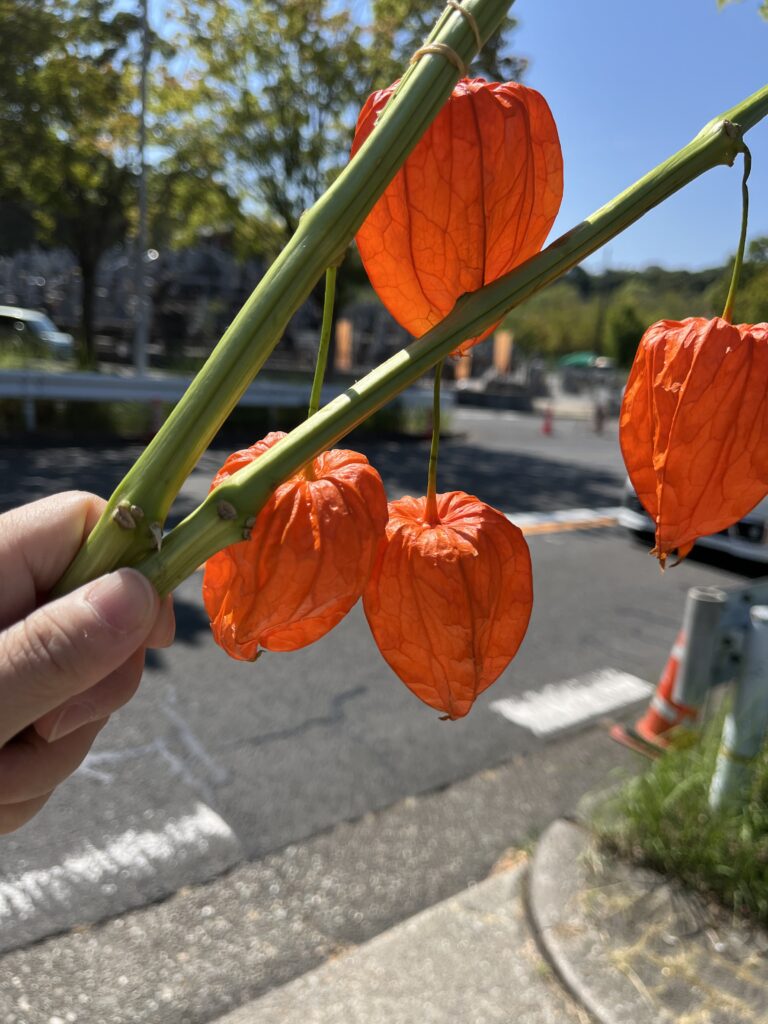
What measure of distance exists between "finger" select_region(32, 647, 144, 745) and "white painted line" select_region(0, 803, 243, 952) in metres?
2.86

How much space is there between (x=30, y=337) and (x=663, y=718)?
1540 centimetres


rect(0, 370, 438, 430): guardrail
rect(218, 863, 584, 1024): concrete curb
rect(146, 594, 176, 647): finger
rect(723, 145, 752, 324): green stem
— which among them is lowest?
rect(218, 863, 584, 1024): concrete curb

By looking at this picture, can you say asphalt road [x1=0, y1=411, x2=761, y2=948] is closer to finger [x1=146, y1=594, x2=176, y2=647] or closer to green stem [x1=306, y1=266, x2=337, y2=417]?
finger [x1=146, y1=594, x2=176, y2=647]

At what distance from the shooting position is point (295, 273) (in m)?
0.51

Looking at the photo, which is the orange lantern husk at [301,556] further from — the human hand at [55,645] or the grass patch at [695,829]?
the grass patch at [695,829]

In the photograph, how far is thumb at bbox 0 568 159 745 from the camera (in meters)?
0.58

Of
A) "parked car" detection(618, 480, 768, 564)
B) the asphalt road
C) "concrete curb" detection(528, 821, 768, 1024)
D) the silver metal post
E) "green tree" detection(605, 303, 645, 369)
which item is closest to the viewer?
"concrete curb" detection(528, 821, 768, 1024)

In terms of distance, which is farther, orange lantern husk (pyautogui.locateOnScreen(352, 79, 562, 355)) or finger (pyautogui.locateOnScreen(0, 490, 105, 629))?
finger (pyautogui.locateOnScreen(0, 490, 105, 629))

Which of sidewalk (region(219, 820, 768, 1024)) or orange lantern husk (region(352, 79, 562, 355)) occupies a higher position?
orange lantern husk (region(352, 79, 562, 355))

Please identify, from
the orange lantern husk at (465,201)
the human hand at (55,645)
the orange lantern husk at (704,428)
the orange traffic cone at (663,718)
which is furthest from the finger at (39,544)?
the orange traffic cone at (663,718)

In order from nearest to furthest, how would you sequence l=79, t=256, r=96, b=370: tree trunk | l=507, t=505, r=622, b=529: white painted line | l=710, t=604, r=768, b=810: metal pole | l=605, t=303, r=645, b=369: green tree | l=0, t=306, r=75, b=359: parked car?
1. l=710, t=604, r=768, b=810: metal pole
2. l=507, t=505, r=622, b=529: white painted line
3. l=0, t=306, r=75, b=359: parked car
4. l=79, t=256, r=96, b=370: tree trunk
5. l=605, t=303, r=645, b=369: green tree

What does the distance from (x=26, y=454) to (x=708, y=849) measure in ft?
32.9

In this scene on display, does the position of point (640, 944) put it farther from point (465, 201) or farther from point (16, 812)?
point (465, 201)

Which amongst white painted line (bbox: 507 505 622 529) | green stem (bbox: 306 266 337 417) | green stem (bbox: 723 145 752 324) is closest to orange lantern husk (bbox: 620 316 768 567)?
green stem (bbox: 723 145 752 324)
